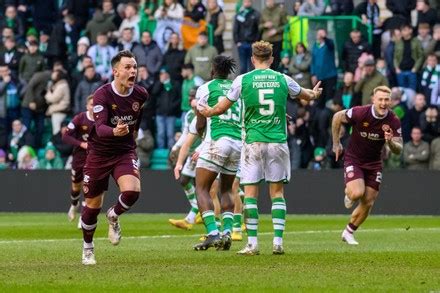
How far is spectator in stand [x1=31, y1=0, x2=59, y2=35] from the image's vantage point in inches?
1362

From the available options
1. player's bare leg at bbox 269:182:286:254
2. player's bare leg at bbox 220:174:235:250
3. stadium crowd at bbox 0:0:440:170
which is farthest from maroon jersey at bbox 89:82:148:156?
stadium crowd at bbox 0:0:440:170

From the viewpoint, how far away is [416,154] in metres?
29.6

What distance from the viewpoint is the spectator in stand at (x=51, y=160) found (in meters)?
32.6

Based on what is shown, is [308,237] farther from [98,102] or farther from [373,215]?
[373,215]

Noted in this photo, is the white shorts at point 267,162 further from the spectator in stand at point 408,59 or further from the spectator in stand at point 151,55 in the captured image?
the spectator in stand at point 151,55

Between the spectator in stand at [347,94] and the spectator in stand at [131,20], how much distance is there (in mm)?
5489

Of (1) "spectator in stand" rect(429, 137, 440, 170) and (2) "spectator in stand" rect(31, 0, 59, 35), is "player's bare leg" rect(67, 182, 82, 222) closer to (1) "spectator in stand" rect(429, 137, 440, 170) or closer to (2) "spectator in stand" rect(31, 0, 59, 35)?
(1) "spectator in stand" rect(429, 137, 440, 170)

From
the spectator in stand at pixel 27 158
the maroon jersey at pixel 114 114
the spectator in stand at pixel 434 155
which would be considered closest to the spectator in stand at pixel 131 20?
the spectator in stand at pixel 27 158

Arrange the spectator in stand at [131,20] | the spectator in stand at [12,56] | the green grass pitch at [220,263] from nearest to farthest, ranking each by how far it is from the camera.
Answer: the green grass pitch at [220,263], the spectator in stand at [131,20], the spectator in stand at [12,56]

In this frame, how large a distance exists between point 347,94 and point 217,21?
421cm

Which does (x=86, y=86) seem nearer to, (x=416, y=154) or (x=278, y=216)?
(x=416, y=154)

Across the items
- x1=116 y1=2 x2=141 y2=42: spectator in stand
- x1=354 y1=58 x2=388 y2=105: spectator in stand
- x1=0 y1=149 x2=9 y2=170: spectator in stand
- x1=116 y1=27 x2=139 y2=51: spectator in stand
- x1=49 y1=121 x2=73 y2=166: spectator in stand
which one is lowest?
x1=0 y1=149 x2=9 y2=170: spectator in stand

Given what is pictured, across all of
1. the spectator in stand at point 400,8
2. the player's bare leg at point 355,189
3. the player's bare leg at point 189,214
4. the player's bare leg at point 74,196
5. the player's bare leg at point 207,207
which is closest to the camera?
the player's bare leg at point 207,207

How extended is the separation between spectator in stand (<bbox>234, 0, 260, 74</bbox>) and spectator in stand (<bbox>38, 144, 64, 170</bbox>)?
13.6ft
